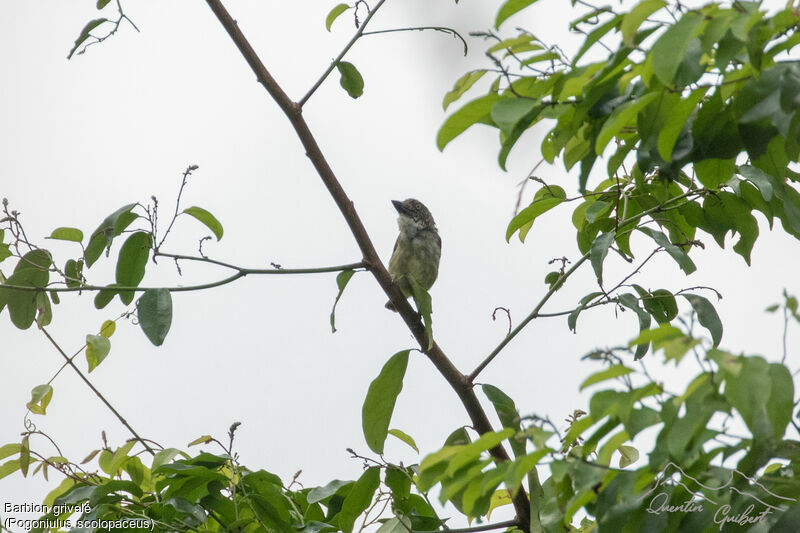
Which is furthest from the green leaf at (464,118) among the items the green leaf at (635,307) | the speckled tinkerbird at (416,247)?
the speckled tinkerbird at (416,247)

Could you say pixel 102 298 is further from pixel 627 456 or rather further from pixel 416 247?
pixel 416 247

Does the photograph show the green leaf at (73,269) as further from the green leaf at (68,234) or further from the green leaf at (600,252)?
the green leaf at (600,252)

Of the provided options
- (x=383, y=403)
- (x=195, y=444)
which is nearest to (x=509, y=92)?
(x=383, y=403)

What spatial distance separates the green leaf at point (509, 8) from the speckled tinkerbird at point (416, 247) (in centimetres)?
364

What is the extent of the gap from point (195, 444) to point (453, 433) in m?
0.94

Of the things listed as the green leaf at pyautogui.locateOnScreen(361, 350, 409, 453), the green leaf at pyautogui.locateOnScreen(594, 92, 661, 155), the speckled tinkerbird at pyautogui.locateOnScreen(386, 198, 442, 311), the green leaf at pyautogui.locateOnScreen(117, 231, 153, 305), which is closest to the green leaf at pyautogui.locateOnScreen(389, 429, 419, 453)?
the green leaf at pyautogui.locateOnScreen(361, 350, 409, 453)

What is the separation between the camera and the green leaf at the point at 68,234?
9.26 feet

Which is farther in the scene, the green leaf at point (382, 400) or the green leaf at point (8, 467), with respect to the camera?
the green leaf at point (8, 467)

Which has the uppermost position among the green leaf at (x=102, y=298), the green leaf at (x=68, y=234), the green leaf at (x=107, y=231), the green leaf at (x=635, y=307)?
the green leaf at (x=68, y=234)

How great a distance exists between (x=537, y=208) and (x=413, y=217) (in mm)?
2978

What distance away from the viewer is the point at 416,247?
18.3 ft

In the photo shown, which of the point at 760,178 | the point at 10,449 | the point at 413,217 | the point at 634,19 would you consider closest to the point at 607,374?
the point at 634,19

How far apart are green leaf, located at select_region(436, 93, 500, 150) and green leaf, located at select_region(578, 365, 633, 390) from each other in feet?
2.15

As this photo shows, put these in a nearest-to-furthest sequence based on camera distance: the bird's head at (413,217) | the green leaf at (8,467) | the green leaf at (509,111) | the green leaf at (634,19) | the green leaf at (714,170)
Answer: the green leaf at (634,19) → the green leaf at (509,111) → the green leaf at (714,170) → the green leaf at (8,467) → the bird's head at (413,217)
